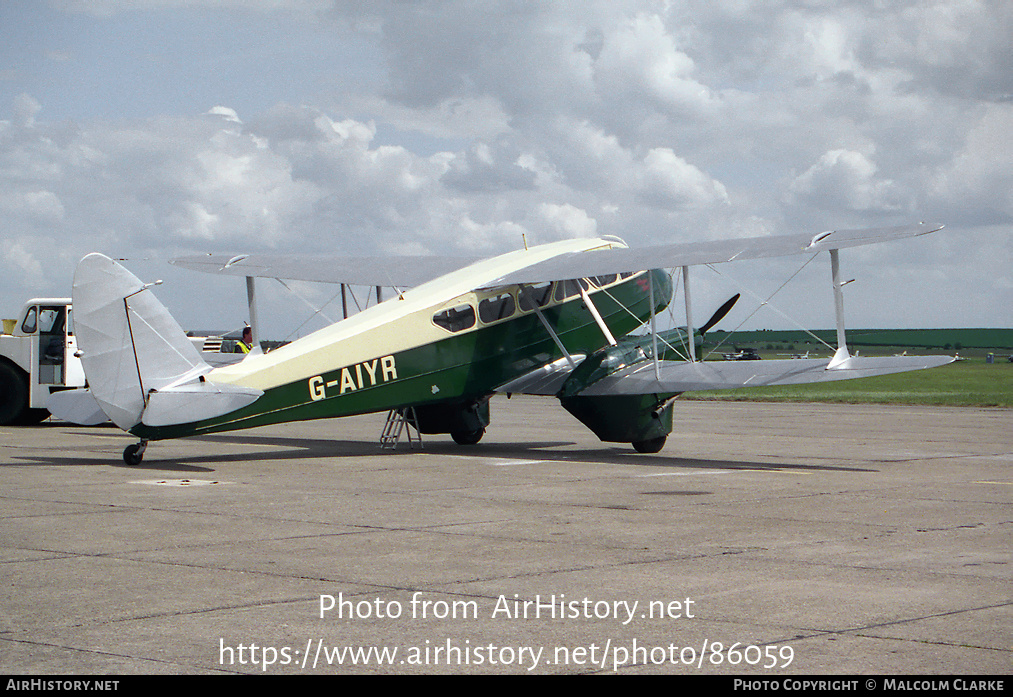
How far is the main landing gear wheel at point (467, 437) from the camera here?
1923 centimetres

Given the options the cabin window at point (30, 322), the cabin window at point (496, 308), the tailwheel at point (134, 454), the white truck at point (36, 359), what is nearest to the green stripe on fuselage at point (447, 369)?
→ the cabin window at point (496, 308)

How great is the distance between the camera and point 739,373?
16.7 m

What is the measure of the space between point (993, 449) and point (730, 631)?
1526cm

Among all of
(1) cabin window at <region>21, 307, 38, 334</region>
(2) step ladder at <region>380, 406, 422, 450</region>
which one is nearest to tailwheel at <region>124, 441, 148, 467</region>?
(2) step ladder at <region>380, 406, 422, 450</region>

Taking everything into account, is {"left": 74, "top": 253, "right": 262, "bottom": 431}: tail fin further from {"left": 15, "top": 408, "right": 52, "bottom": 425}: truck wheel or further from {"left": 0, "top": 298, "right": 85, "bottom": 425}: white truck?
{"left": 15, "top": 408, "right": 52, "bottom": 425}: truck wheel

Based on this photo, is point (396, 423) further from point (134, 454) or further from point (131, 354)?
point (131, 354)

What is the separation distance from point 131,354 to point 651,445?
27.9ft

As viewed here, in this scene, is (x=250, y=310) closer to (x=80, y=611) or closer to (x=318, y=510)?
(x=318, y=510)

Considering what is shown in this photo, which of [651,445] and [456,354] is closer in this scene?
[456,354]

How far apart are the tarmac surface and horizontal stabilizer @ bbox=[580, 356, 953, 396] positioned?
3.98 ft

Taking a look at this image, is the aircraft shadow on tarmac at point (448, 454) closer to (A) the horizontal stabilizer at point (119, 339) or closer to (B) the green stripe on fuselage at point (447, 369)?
(B) the green stripe on fuselage at point (447, 369)

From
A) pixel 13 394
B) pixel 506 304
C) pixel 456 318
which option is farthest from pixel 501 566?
pixel 13 394

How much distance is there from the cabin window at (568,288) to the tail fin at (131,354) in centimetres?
642

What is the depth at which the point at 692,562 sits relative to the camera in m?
8.30
